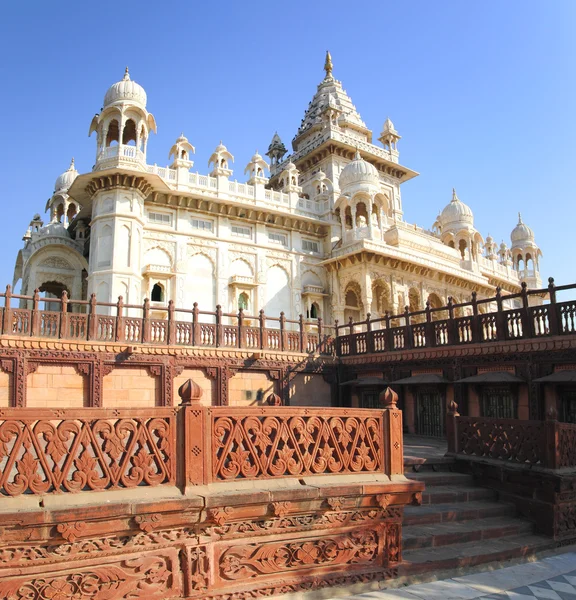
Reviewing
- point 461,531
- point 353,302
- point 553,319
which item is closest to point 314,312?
point 353,302

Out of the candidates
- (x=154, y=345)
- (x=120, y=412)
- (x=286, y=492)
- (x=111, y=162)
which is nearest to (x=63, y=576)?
(x=120, y=412)

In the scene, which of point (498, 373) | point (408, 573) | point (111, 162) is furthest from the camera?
point (111, 162)

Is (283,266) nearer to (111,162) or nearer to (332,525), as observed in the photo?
(111,162)

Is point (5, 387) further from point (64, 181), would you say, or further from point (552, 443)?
point (64, 181)

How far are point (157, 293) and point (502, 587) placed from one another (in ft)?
66.0

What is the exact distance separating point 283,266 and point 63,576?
23357 mm

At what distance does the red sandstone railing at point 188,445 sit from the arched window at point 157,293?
1919 cm

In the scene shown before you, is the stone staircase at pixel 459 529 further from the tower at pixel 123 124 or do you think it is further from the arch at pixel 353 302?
the arch at pixel 353 302

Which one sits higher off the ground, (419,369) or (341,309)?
(341,309)

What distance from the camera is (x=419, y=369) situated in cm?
1650

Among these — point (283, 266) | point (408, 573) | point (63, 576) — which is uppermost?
point (283, 266)

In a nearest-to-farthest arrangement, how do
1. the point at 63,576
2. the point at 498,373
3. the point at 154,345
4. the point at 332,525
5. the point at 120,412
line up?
1. the point at 63,576
2. the point at 120,412
3. the point at 332,525
4. the point at 498,373
5. the point at 154,345

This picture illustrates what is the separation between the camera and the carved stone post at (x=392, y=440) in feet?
18.9

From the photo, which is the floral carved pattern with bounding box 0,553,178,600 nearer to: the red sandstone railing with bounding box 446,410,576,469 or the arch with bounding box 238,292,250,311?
the red sandstone railing with bounding box 446,410,576,469
